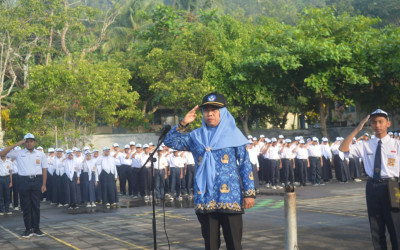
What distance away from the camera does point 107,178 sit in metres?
18.0

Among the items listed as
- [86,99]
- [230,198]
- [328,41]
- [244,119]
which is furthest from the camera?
[244,119]

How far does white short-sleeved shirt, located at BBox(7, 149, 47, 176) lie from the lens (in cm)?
1088

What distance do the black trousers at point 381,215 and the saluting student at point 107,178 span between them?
39.9 feet

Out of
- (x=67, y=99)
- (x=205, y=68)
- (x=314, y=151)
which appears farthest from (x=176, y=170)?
(x=67, y=99)

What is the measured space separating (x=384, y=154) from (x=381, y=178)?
308 millimetres

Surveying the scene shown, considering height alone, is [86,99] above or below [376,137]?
above

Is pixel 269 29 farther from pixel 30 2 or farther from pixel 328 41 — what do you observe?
pixel 30 2

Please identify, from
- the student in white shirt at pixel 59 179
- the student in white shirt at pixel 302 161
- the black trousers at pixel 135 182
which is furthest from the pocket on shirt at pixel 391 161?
the student in white shirt at pixel 302 161

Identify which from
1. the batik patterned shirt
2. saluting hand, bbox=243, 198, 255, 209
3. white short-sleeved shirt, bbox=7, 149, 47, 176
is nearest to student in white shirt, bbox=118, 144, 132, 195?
white short-sleeved shirt, bbox=7, 149, 47, 176

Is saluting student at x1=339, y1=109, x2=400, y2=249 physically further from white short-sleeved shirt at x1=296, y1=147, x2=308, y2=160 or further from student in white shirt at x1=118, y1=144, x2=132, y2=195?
white short-sleeved shirt at x1=296, y1=147, x2=308, y2=160

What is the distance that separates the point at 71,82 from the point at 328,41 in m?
12.7

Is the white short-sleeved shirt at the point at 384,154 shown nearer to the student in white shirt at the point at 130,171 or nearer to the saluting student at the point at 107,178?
the saluting student at the point at 107,178

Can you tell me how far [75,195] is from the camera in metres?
18.1

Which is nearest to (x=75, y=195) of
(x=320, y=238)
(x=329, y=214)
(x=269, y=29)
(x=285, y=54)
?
(x=329, y=214)
